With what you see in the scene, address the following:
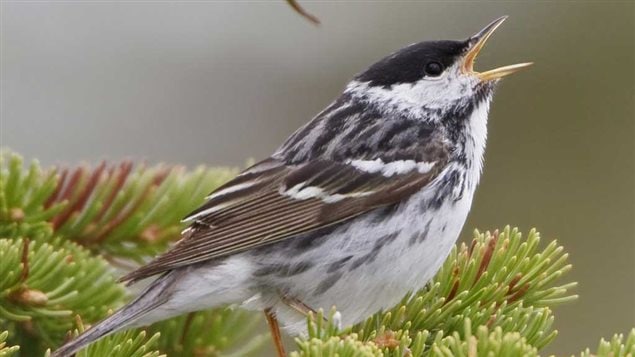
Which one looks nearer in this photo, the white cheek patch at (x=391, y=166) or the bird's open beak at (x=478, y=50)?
the white cheek patch at (x=391, y=166)

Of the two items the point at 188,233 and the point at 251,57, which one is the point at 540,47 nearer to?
the point at 251,57

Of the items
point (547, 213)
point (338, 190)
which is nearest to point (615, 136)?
point (547, 213)

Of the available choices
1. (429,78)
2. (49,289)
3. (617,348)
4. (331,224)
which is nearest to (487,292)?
(617,348)

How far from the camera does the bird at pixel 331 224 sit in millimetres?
3131

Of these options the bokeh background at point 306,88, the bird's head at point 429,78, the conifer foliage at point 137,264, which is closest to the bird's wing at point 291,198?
the conifer foliage at point 137,264

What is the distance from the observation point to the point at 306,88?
698 centimetres

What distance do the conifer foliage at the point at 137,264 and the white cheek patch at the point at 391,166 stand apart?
399mm

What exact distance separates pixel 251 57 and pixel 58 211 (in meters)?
4.19

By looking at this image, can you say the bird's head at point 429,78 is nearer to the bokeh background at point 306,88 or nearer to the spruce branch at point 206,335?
the spruce branch at point 206,335

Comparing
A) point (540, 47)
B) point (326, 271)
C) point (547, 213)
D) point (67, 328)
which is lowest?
point (67, 328)

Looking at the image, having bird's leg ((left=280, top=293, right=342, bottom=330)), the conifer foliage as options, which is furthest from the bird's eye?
bird's leg ((left=280, top=293, right=342, bottom=330))

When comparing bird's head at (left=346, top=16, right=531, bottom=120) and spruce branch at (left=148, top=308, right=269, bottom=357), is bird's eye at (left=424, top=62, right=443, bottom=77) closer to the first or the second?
bird's head at (left=346, top=16, right=531, bottom=120)

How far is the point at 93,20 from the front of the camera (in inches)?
291

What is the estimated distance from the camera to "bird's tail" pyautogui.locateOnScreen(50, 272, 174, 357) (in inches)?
104
